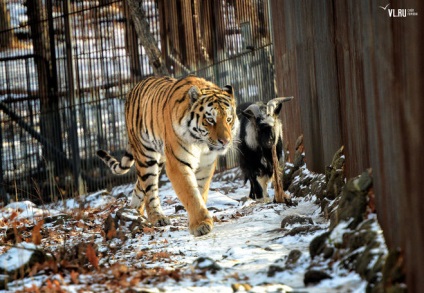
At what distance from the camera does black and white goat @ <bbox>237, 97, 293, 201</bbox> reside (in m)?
10.3

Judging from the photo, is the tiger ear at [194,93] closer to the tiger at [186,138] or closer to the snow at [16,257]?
the tiger at [186,138]

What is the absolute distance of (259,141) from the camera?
10.6 meters

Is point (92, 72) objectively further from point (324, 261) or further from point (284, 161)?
point (324, 261)

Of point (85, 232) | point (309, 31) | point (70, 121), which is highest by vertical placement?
point (309, 31)

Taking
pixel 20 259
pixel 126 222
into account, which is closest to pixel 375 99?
pixel 20 259

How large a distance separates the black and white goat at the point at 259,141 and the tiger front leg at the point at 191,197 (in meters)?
2.30

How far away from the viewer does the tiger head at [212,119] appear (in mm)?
7875

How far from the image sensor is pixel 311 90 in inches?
331

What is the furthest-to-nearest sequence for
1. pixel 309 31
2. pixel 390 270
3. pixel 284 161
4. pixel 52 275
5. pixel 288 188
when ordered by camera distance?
pixel 284 161
pixel 288 188
pixel 309 31
pixel 52 275
pixel 390 270

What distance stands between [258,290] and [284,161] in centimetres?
672

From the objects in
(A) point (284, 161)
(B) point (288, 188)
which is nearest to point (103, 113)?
(A) point (284, 161)

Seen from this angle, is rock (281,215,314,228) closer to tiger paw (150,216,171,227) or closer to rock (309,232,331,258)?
rock (309,232,331,258)

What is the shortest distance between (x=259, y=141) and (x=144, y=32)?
178 inches

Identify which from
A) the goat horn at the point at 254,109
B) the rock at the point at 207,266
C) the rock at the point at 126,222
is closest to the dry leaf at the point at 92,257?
the rock at the point at 207,266
